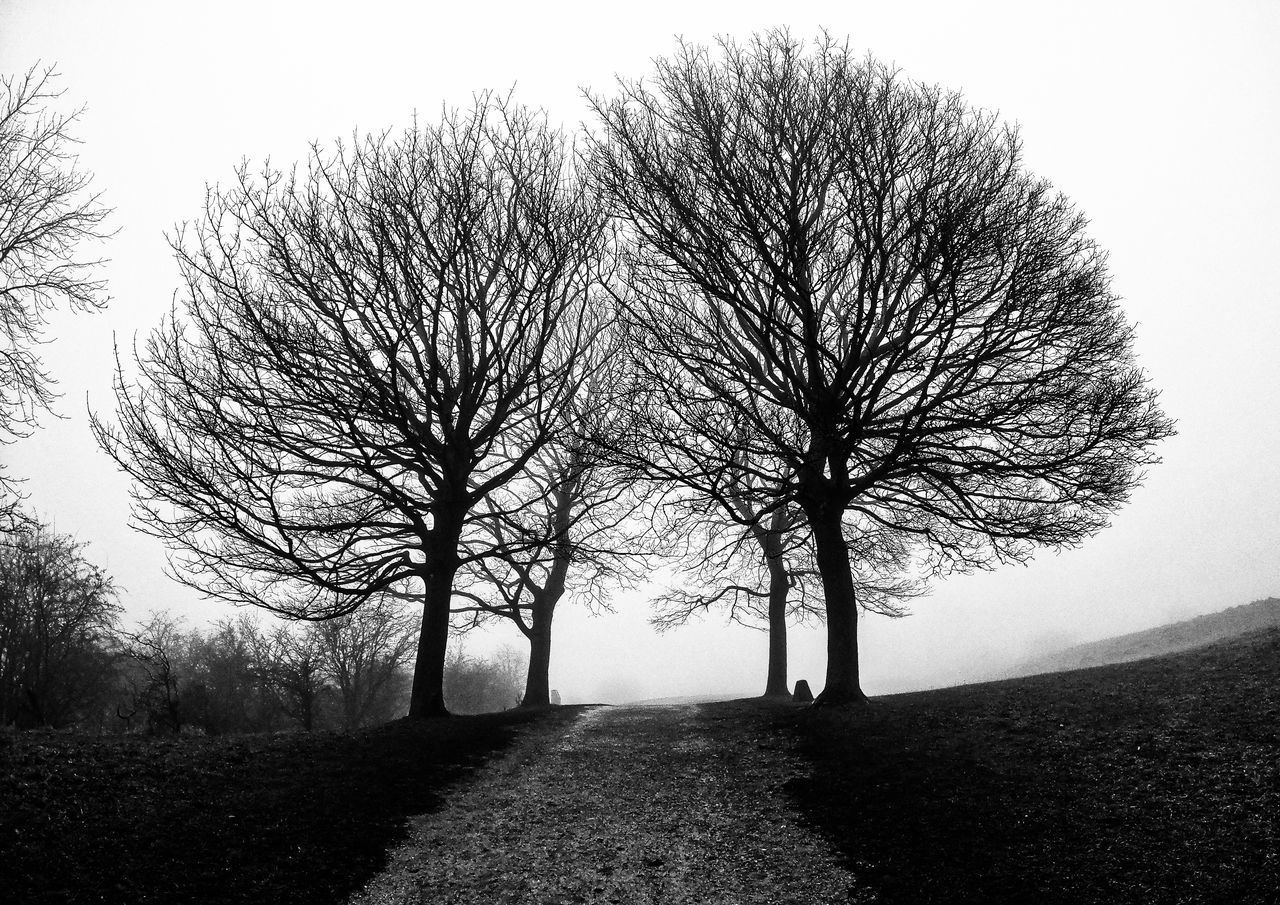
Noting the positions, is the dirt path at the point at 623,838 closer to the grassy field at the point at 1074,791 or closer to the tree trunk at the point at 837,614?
the grassy field at the point at 1074,791

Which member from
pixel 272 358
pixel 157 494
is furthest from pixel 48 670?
pixel 272 358

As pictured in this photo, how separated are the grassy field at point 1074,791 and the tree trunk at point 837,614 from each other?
1.89 metres

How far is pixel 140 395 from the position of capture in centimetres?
1256

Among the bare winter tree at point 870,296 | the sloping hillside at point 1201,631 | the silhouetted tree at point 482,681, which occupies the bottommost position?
the silhouetted tree at point 482,681

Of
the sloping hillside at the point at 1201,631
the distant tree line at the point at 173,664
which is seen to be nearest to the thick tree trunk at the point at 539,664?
the distant tree line at the point at 173,664

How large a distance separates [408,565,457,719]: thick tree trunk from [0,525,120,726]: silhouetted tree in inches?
823

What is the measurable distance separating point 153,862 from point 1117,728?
11064 millimetres

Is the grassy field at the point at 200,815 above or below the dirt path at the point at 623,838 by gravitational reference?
above

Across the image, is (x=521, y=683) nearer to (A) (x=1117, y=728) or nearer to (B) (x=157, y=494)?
(B) (x=157, y=494)

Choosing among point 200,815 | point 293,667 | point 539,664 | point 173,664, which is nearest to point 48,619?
point 293,667

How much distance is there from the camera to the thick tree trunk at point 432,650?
14.8 metres

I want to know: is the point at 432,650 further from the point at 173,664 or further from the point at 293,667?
the point at 173,664

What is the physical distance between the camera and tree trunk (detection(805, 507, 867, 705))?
13891 millimetres

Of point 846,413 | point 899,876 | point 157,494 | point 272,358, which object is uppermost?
point 272,358
